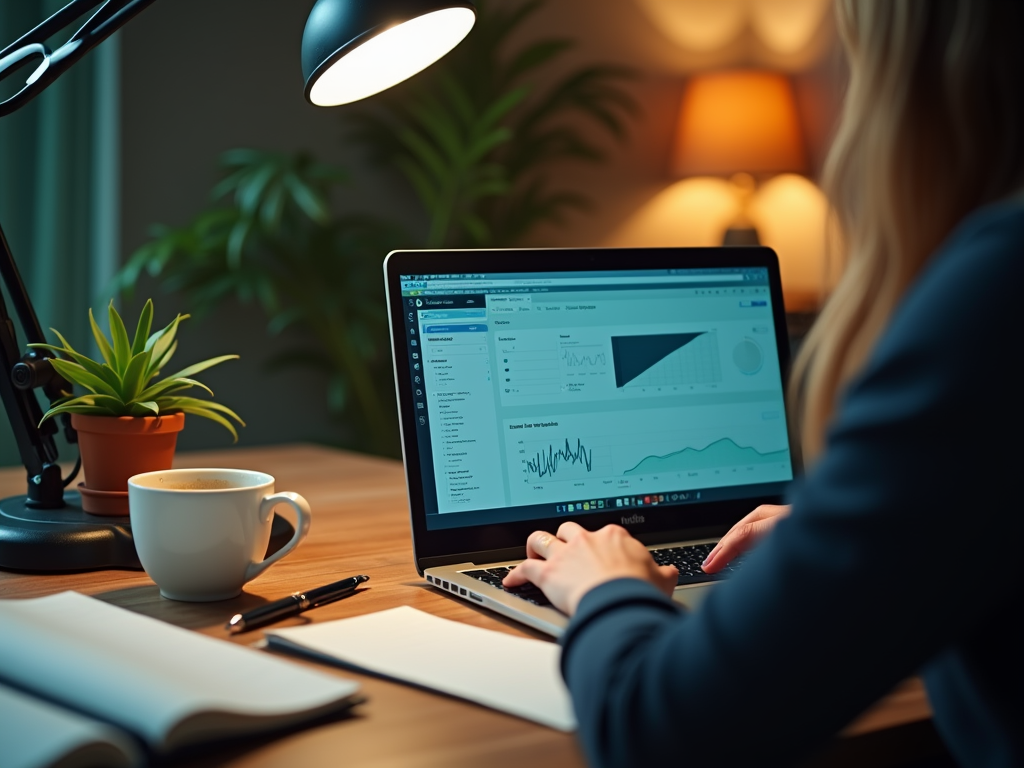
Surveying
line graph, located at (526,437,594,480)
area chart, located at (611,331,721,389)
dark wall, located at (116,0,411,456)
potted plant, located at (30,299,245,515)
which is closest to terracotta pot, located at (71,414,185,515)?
Answer: potted plant, located at (30,299,245,515)

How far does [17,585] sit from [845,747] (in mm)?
664

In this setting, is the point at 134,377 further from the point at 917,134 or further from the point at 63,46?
the point at 917,134

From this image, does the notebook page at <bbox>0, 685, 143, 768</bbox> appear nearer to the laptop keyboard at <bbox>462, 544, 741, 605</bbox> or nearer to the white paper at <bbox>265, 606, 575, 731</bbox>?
the white paper at <bbox>265, 606, 575, 731</bbox>

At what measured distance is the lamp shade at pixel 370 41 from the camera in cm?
91

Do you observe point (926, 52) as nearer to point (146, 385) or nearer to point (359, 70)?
point (359, 70)

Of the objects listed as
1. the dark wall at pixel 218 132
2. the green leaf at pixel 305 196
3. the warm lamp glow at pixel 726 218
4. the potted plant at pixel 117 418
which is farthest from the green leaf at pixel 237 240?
the potted plant at pixel 117 418

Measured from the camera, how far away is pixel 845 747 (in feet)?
2.06

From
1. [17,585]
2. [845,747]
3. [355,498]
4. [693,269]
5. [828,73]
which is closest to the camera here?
[845,747]

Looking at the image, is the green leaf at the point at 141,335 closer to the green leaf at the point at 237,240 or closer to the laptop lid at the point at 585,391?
the laptop lid at the point at 585,391

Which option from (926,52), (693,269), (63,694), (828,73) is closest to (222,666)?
(63,694)

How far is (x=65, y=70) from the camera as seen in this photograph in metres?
0.94

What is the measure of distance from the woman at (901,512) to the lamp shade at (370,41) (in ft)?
1.47

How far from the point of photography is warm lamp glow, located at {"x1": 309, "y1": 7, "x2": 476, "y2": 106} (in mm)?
1030

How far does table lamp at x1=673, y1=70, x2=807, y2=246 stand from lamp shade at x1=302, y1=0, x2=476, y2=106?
2.52m
